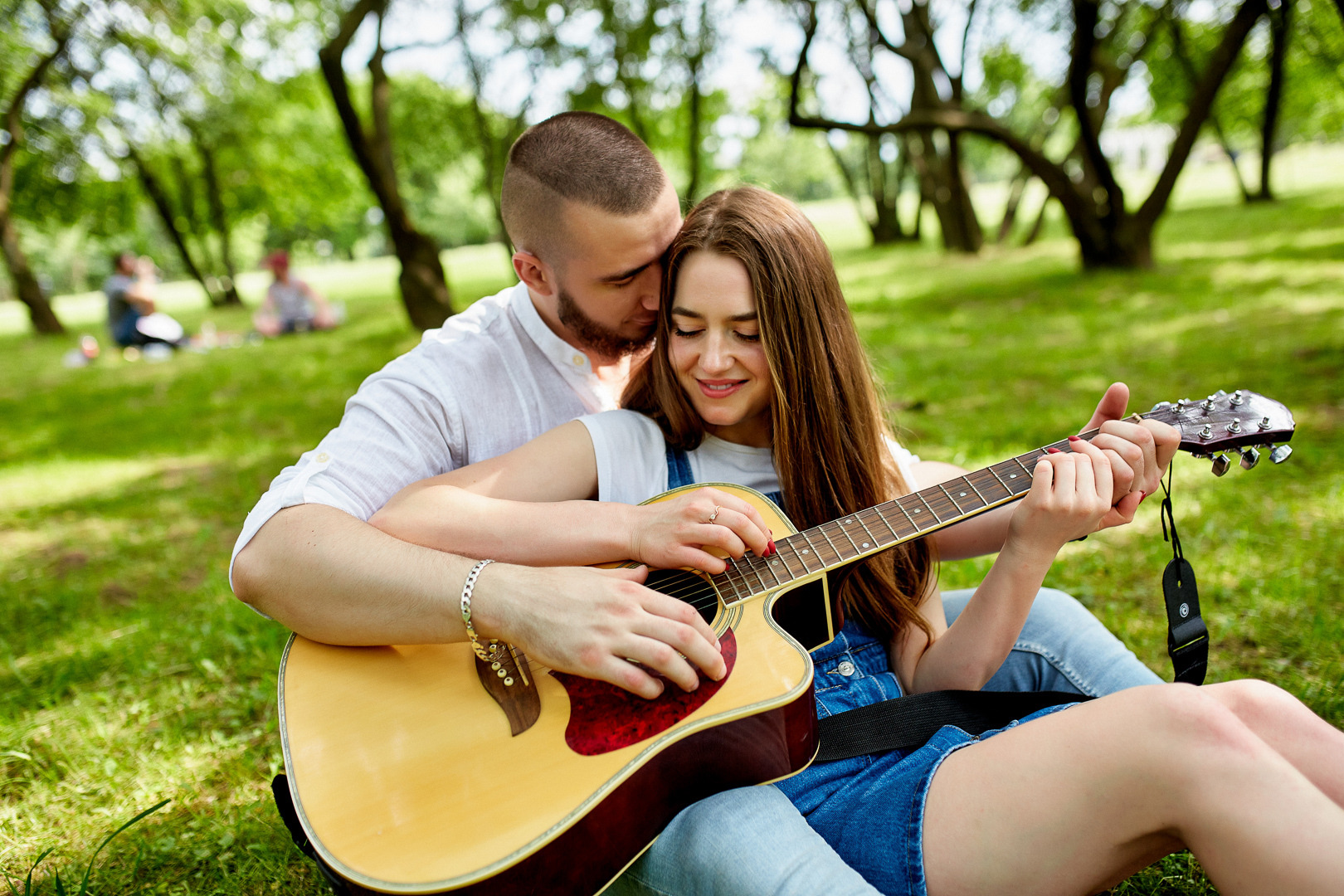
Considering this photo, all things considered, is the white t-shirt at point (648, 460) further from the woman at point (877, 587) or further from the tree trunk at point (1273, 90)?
the tree trunk at point (1273, 90)

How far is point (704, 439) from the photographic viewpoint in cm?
228

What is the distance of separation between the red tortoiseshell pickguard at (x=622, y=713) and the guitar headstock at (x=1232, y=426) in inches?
48.2

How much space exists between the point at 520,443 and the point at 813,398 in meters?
0.95

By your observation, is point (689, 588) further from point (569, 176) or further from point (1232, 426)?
point (569, 176)

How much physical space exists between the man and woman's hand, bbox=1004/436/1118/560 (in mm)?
89

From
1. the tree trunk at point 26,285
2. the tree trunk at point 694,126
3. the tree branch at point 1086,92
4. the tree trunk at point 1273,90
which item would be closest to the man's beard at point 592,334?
the tree branch at point 1086,92

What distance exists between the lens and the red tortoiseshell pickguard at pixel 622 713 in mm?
1531

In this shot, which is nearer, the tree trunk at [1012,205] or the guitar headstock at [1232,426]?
the guitar headstock at [1232,426]

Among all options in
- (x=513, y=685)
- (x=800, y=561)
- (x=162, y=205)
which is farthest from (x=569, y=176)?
(x=162, y=205)

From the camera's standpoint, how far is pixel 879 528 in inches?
74.9

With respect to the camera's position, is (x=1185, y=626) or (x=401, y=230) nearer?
(x=1185, y=626)

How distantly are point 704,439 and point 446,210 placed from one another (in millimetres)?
61296

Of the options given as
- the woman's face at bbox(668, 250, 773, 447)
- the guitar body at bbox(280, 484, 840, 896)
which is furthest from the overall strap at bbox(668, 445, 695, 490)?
the guitar body at bbox(280, 484, 840, 896)

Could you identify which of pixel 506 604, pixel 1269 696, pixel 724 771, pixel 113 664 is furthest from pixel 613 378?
pixel 113 664
